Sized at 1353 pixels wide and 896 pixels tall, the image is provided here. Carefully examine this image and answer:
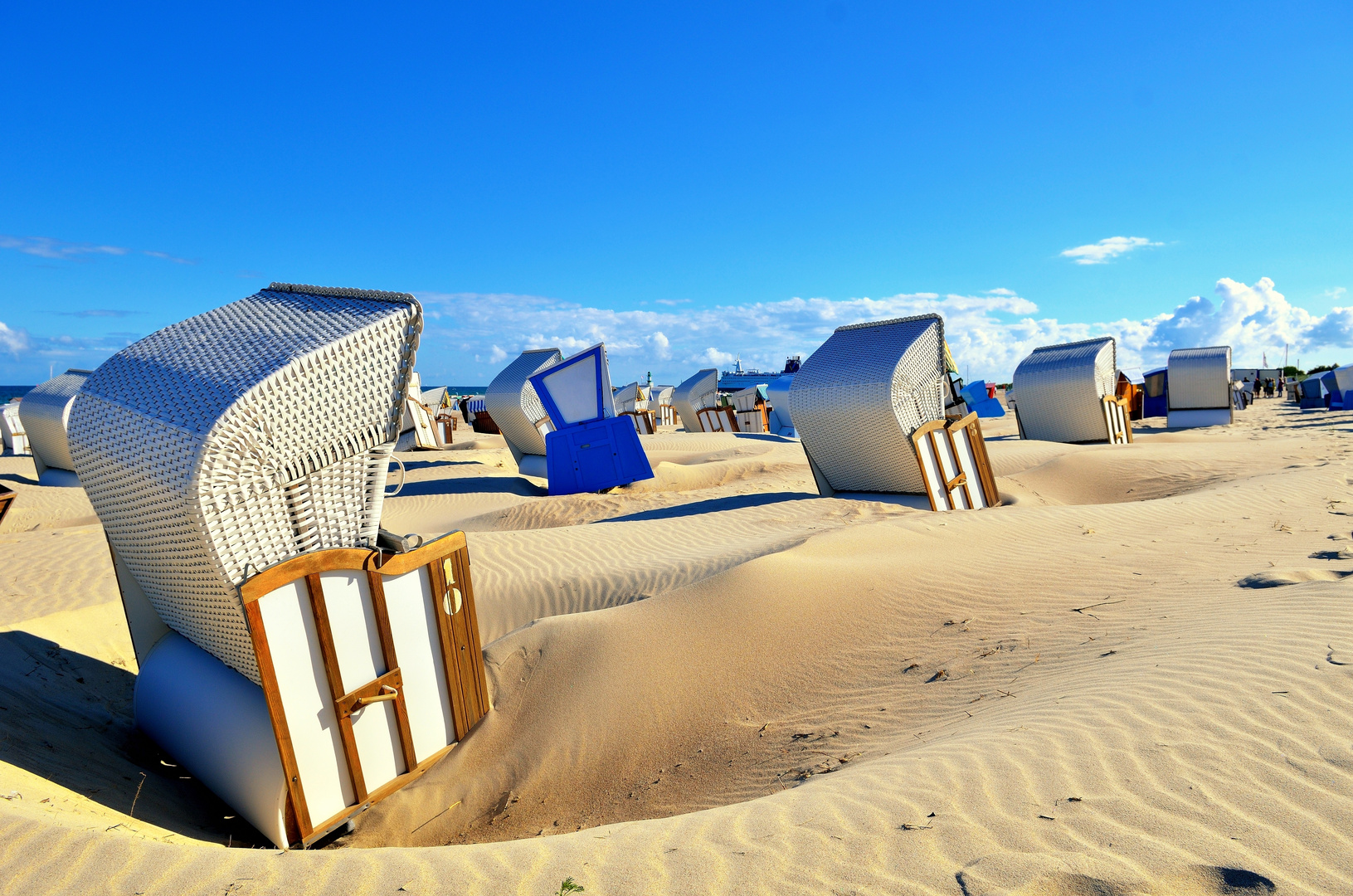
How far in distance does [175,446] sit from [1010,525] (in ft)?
24.8

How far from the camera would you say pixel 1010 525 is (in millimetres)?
8039

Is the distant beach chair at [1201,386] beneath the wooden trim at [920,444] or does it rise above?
beneath

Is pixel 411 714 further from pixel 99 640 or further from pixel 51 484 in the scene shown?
pixel 51 484

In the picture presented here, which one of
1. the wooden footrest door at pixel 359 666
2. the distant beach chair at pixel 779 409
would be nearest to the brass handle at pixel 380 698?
the wooden footrest door at pixel 359 666

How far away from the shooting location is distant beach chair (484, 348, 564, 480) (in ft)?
53.8

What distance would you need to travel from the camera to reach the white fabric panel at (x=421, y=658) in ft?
13.6

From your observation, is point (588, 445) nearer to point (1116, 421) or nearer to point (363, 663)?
point (363, 663)

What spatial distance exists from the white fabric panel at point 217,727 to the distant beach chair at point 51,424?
54.0ft

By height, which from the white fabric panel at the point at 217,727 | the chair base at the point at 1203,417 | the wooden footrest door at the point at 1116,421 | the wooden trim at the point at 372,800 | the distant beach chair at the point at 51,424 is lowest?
the chair base at the point at 1203,417

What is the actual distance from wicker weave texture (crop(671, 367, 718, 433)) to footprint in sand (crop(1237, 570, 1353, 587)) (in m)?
26.2

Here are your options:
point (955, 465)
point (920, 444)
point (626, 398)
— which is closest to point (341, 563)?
point (920, 444)

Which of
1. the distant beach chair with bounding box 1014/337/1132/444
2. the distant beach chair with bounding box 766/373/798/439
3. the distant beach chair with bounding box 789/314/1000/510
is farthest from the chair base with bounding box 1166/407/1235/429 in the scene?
the distant beach chair with bounding box 789/314/1000/510

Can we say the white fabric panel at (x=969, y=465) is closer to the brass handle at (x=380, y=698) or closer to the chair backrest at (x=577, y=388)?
the chair backrest at (x=577, y=388)

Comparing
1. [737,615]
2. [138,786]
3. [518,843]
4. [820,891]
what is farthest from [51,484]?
[820,891]
